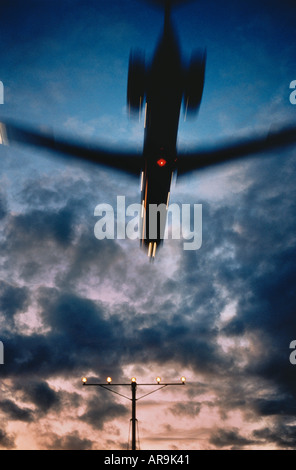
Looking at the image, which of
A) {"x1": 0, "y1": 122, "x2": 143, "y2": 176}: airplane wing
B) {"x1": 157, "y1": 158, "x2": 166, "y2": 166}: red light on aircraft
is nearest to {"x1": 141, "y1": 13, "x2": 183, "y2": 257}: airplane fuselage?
{"x1": 157, "y1": 158, "x2": 166, "y2": 166}: red light on aircraft

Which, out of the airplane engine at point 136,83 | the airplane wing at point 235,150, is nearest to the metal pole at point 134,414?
the airplane wing at point 235,150

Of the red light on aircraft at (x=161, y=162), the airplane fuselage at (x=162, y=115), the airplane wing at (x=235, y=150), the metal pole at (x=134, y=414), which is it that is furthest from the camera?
the metal pole at (x=134, y=414)

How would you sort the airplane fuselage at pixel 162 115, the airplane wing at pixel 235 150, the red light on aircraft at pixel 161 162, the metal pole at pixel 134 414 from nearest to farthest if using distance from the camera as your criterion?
the airplane fuselage at pixel 162 115 < the airplane wing at pixel 235 150 < the red light on aircraft at pixel 161 162 < the metal pole at pixel 134 414

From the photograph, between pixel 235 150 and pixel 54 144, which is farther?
pixel 235 150

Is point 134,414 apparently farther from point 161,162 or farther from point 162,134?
point 162,134

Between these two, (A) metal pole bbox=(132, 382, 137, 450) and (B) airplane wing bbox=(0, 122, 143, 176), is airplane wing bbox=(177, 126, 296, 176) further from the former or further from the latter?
(A) metal pole bbox=(132, 382, 137, 450)

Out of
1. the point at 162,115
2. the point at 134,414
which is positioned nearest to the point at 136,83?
the point at 162,115

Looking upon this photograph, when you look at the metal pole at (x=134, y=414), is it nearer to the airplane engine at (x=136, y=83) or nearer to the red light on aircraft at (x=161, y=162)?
the red light on aircraft at (x=161, y=162)
